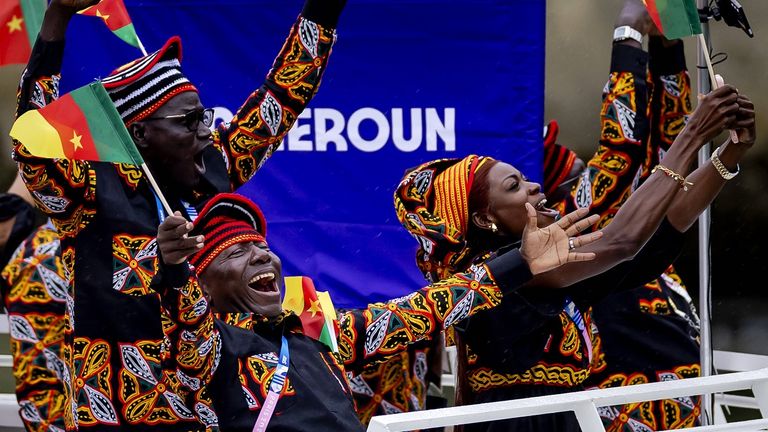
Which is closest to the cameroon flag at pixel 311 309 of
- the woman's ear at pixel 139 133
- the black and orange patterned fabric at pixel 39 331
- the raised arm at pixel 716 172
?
the woman's ear at pixel 139 133

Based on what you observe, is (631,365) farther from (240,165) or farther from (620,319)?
(240,165)

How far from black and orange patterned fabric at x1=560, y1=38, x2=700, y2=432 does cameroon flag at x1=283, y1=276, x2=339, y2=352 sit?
4.80 feet

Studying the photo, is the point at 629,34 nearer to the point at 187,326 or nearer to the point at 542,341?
the point at 542,341

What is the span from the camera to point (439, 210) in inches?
188

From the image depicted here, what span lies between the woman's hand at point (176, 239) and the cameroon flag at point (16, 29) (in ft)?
5.86

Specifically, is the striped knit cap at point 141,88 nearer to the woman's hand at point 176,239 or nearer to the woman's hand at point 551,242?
the woman's hand at point 176,239

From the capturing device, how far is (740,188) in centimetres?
1419

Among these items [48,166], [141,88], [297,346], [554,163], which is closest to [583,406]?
[297,346]

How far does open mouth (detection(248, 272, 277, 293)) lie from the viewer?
4.25 metres

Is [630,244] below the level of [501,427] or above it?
above

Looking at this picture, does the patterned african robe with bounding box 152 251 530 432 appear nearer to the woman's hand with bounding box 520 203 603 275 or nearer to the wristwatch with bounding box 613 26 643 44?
the woman's hand with bounding box 520 203 603 275

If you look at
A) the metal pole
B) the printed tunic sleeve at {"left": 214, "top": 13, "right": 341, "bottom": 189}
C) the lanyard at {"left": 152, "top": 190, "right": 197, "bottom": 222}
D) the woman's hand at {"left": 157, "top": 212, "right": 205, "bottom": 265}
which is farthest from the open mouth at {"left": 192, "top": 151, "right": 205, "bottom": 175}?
the metal pole

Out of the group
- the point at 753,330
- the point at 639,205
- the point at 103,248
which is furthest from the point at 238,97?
the point at 753,330

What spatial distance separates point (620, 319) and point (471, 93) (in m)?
1.10
